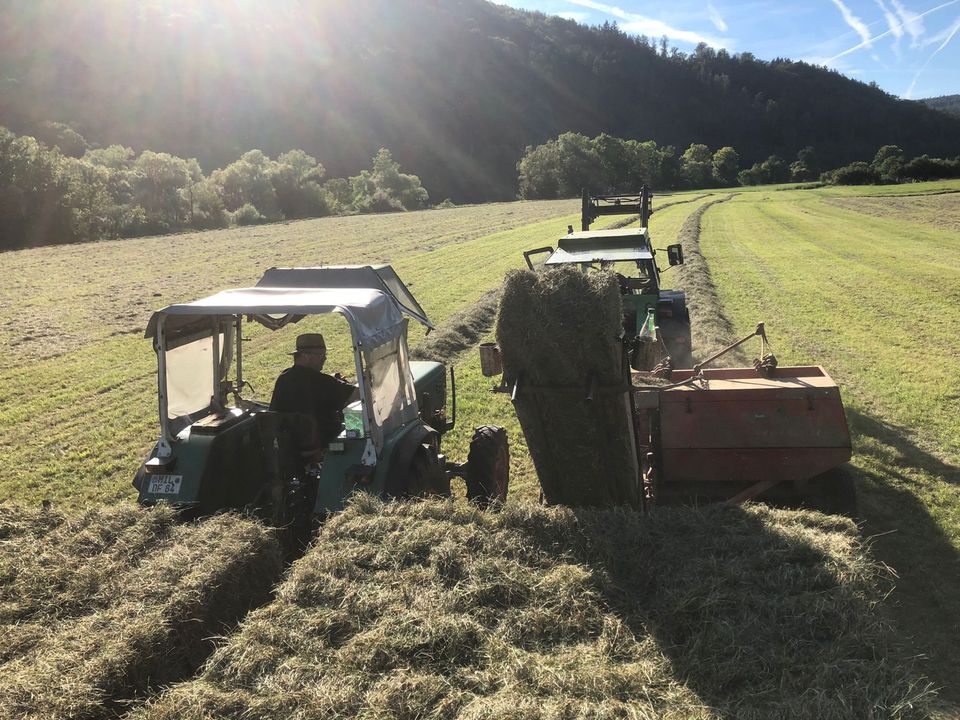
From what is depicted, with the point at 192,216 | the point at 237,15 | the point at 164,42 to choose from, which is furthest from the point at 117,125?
the point at 237,15

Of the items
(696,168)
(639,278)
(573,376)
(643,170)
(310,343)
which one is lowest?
(573,376)

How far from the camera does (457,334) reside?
46.3ft

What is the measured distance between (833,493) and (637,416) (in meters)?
1.97

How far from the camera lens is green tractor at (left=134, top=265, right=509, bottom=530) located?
4.71m

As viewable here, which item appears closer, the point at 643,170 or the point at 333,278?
the point at 333,278

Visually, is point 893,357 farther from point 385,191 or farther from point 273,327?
point 385,191

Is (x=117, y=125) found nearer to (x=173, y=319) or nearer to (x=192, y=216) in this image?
(x=192, y=216)

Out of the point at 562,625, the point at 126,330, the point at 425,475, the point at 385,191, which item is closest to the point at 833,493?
the point at 425,475

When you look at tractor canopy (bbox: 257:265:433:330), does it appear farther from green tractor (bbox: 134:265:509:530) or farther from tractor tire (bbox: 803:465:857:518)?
tractor tire (bbox: 803:465:857:518)

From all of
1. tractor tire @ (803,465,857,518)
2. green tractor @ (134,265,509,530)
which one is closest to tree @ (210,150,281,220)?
green tractor @ (134,265,509,530)

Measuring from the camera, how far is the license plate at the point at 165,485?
4852 mm

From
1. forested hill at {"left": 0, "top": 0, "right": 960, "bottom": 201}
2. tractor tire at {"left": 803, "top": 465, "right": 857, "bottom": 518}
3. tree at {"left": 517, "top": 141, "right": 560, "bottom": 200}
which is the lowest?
tractor tire at {"left": 803, "top": 465, "right": 857, "bottom": 518}

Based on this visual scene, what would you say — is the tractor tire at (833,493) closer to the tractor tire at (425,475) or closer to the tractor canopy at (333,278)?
the tractor tire at (425,475)

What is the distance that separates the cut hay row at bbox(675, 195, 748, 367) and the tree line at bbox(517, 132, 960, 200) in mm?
62541
